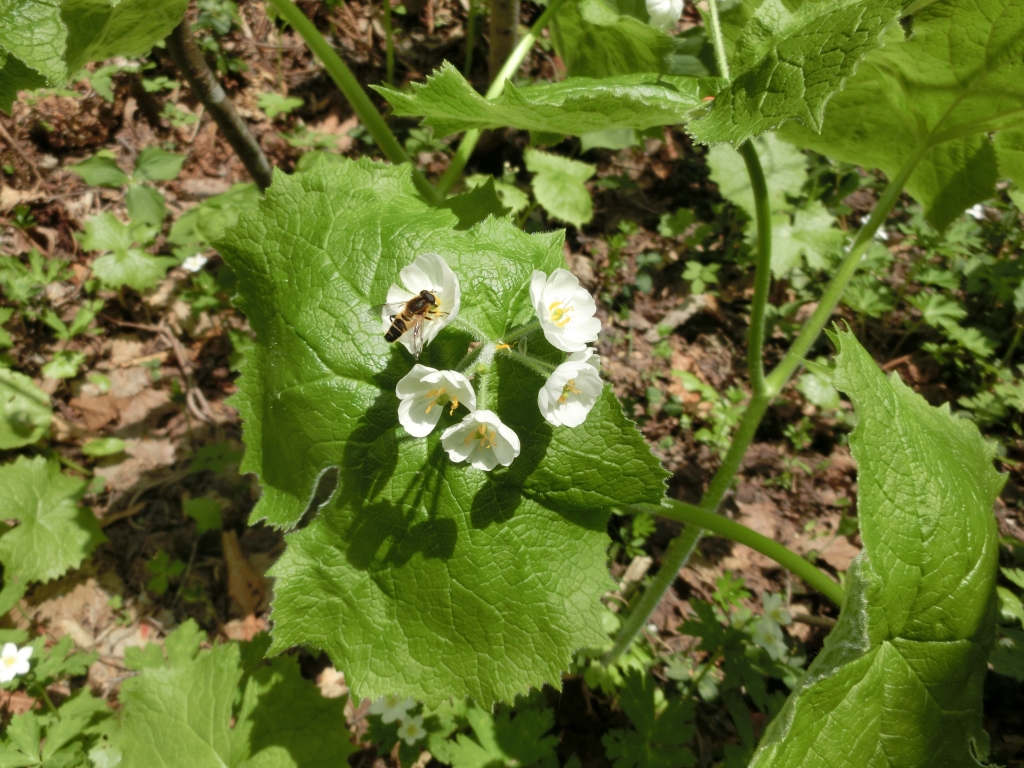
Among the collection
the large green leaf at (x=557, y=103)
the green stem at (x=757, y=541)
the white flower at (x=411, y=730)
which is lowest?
the white flower at (x=411, y=730)

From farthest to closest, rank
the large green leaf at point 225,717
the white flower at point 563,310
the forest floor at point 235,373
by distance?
1. the forest floor at point 235,373
2. the large green leaf at point 225,717
3. the white flower at point 563,310

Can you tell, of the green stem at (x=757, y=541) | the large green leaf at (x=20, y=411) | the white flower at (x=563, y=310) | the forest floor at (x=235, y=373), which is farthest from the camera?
the large green leaf at (x=20, y=411)

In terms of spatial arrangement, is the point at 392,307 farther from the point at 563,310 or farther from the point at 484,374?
the point at 563,310

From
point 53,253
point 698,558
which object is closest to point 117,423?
point 53,253

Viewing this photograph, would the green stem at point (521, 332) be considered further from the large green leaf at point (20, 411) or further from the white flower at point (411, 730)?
the large green leaf at point (20, 411)

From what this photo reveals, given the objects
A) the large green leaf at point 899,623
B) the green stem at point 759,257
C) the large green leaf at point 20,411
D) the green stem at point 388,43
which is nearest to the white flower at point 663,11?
the green stem at point 759,257

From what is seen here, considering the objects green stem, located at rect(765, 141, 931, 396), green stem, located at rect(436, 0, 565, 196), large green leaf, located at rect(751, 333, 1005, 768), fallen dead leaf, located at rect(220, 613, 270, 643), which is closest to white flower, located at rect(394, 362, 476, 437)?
large green leaf, located at rect(751, 333, 1005, 768)

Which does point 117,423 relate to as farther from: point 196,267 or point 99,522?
point 196,267
